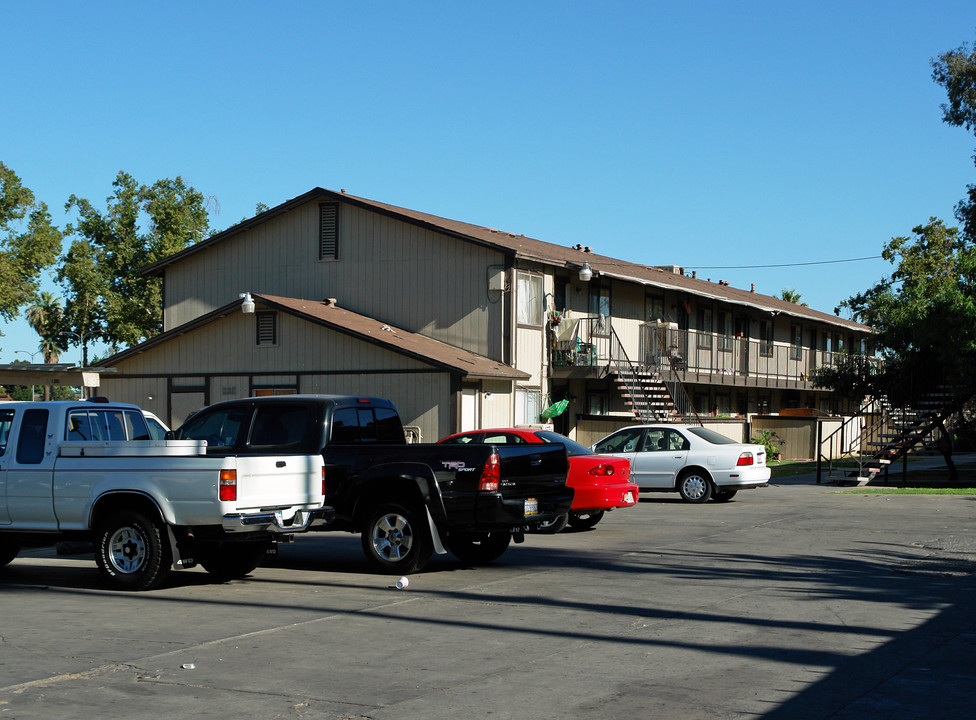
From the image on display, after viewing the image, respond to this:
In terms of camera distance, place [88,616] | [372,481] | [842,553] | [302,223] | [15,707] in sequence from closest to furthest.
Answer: [15,707] → [88,616] → [372,481] → [842,553] → [302,223]

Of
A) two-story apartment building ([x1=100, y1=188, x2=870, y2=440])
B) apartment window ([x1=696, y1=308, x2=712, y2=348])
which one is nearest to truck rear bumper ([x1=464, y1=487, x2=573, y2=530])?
two-story apartment building ([x1=100, y1=188, x2=870, y2=440])

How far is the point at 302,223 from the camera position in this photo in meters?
34.0

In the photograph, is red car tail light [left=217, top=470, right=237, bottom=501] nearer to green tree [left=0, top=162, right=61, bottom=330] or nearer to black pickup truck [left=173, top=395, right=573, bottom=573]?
black pickup truck [left=173, top=395, right=573, bottom=573]

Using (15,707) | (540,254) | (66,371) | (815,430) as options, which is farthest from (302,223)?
(15,707)

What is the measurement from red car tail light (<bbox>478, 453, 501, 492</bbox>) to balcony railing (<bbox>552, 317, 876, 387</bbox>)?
65.4 ft

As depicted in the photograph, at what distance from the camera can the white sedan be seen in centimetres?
2239

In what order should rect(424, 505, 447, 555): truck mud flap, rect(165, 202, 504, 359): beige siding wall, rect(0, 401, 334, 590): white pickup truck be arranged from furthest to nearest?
rect(165, 202, 504, 359): beige siding wall → rect(424, 505, 447, 555): truck mud flap → rect(0, 401, 334, 590): white pickup truck

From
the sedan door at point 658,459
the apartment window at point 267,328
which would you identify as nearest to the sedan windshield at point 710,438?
the sedan door at point 658,459

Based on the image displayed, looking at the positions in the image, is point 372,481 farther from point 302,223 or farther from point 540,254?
point 302,223

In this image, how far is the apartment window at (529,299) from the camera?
30578 millimetres

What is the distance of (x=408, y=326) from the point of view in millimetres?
31875

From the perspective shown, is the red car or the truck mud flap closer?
the truck mud flap

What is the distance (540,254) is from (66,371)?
14.1 metres

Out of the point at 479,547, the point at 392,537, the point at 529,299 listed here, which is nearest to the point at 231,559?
the point at 392,537
